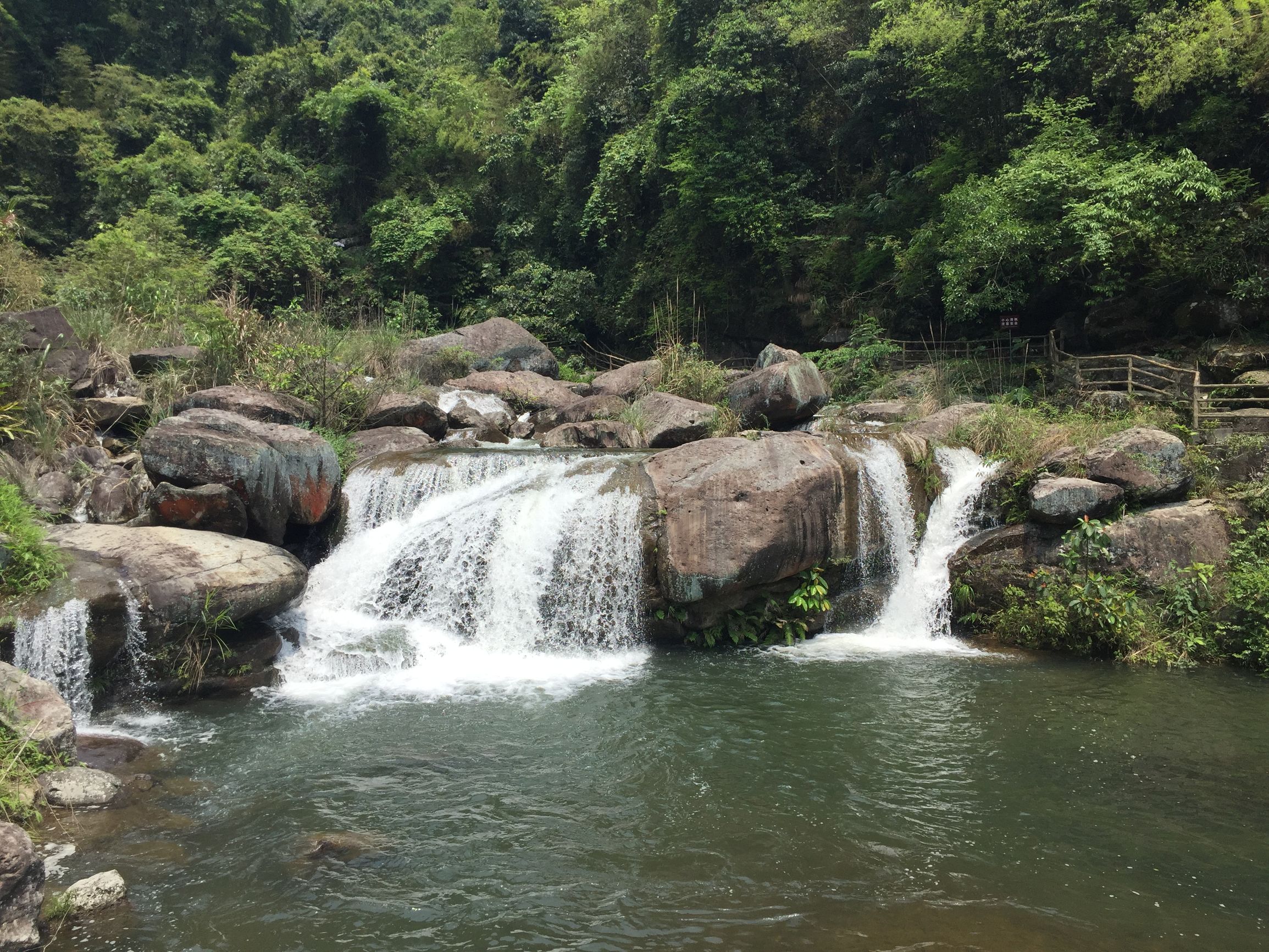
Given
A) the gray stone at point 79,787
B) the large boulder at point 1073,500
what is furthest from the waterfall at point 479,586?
A: the large boulder at point 1073,500

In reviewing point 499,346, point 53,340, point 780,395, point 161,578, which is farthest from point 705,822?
point 499,346

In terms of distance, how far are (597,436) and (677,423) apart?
138 cm

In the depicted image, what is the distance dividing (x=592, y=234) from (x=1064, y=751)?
22037 mm

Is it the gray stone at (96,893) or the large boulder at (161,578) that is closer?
the gray stone at (96,893)

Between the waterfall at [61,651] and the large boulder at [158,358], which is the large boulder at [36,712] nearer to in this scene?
the waterfall at [61,651]

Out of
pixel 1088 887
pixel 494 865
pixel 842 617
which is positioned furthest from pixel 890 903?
pixel 842 617

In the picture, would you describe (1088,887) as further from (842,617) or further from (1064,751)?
(842,617)

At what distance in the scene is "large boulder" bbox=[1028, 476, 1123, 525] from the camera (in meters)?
9.94

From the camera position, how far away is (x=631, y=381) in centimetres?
1767

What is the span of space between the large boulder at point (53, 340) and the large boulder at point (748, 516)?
26.3ft

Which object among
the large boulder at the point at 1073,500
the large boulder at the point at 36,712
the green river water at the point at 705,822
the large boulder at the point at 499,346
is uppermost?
the large boulder at the point at 499,346

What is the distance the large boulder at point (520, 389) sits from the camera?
17203mm

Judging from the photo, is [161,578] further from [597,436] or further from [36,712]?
[597,436]

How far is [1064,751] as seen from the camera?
6785 mm
